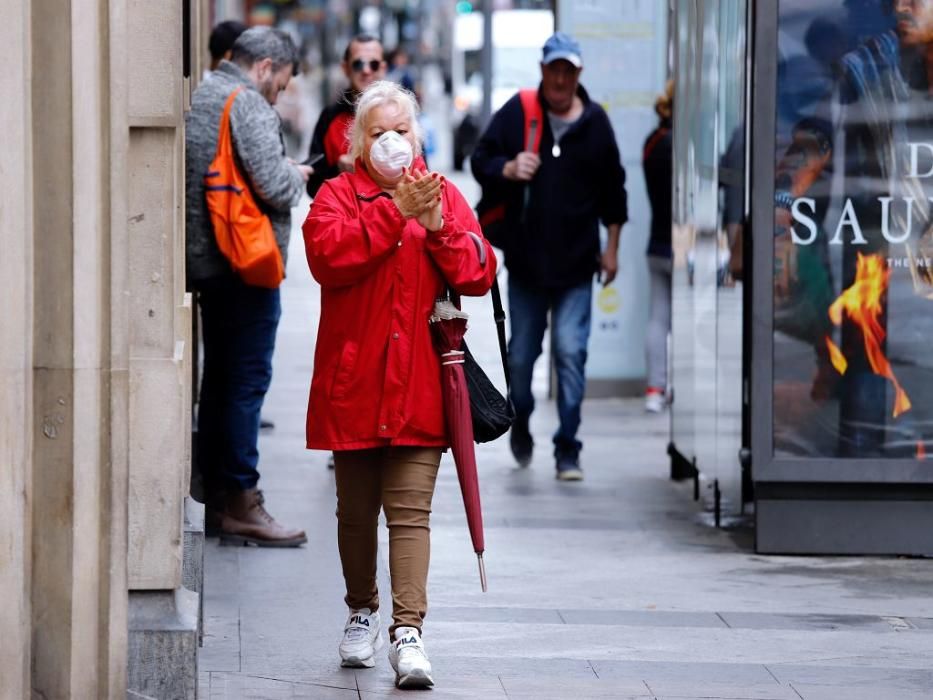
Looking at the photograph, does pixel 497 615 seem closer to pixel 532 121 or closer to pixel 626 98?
pixel 532 121

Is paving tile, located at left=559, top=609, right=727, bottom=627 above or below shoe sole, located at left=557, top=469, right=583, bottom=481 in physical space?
below

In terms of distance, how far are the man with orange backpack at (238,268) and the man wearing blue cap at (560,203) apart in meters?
1.79

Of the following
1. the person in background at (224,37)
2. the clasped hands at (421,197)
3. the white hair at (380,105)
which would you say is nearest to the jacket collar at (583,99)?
the person in background at (224,37)

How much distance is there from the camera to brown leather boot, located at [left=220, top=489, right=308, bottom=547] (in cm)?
741

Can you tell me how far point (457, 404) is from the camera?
5.35 m

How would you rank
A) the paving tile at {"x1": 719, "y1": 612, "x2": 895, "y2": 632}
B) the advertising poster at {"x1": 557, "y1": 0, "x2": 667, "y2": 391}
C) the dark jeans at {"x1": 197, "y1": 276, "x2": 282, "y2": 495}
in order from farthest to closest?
1. the advertising poster at {"x1": 557, "y1": 0, "x2": 667, "y2": 391}
2. the dark jeans at {"x1": 197, "y1": 276, "x2": 282, "y2": 495}
3. the paving tile at {"x1": 719, "y1": 612, "x2": 895, "y2": 632}

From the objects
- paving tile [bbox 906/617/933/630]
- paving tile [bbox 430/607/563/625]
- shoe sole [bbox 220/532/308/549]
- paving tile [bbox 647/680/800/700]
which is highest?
shoe sole [bbox 220/532/308/549]

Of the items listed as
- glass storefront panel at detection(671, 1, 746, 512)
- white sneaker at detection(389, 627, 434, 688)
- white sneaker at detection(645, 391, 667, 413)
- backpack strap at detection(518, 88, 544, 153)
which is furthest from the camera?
white sneaker at detection(645, 391, 667, 413)

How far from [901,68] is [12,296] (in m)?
4.09

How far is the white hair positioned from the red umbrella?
48 centimetres

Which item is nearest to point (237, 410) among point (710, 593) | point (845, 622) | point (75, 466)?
point (710, 593)

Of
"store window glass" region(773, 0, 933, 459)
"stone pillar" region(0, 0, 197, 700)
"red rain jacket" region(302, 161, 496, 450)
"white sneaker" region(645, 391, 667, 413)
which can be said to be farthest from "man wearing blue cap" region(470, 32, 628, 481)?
"stone pillar" region(0, 0, 197, 700)

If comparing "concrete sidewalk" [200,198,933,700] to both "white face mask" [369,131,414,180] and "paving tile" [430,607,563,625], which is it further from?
"white face mask" [369,131,414,180]

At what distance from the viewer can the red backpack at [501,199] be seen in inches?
364
